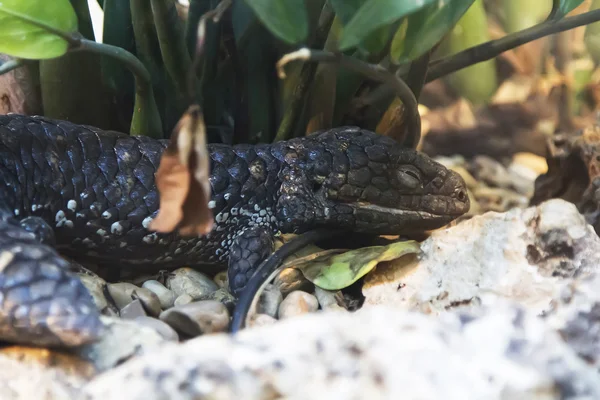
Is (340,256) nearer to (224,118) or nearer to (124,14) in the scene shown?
(224,118)

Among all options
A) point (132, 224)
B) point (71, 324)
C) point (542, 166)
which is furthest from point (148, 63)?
point (542, 166)

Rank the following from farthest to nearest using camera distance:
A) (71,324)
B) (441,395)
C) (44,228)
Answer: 1. (44,228)
2. (71,324)
3. (441,395)

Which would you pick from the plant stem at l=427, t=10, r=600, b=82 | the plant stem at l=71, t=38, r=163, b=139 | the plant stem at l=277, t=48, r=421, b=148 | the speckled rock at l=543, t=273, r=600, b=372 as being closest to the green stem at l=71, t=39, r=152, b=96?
the plant stem at l=71, t=38, r=163, b=139

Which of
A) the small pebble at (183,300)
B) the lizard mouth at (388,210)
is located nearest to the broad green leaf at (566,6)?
the lizard mouth at (388,210)

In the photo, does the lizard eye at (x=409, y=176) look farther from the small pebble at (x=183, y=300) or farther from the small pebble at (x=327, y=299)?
the small pebble at (x=183, y=300)

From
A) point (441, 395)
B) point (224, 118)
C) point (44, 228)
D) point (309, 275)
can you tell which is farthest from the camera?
point (224, 118)

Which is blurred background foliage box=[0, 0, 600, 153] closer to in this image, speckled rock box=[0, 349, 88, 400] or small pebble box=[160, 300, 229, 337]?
small pebble box=[160, 300, 229, 337]
